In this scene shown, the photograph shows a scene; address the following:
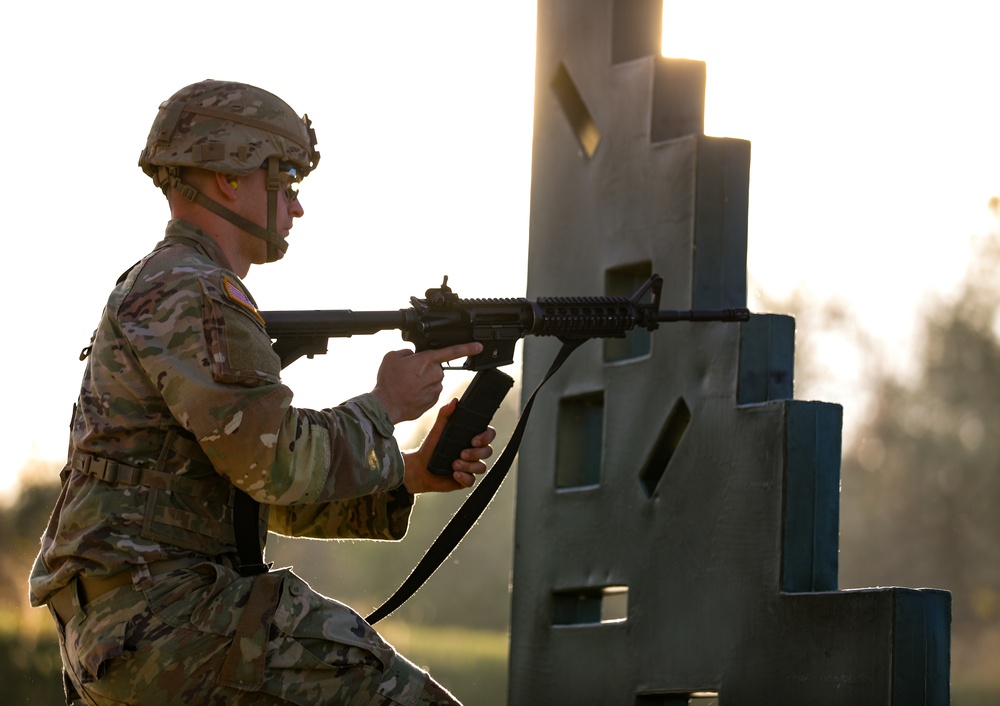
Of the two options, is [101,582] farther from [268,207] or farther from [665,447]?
[665,447]

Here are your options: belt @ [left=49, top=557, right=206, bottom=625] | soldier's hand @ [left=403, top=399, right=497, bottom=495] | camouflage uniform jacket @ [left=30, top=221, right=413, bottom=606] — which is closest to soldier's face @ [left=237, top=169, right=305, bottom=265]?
camouflage uniform jacket @ [left=30, top=221, right=413, bottom=606]

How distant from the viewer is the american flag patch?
12.3 ft

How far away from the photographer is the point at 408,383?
414 centimetres

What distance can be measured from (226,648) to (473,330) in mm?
1372

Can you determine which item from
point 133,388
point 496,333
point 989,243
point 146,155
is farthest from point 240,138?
point 989,243

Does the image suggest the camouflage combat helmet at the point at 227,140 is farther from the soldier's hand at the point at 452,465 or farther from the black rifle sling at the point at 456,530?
the black rifle sling at the point at 456,530

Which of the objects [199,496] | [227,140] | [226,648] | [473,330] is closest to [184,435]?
[199,496]

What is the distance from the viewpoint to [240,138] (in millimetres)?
4031

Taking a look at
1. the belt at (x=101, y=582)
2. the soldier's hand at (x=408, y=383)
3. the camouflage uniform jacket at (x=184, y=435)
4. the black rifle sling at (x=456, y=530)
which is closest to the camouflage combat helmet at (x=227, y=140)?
the camouflage uniform jacket at (x=184, y=435)

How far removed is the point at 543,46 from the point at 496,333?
6.93ft

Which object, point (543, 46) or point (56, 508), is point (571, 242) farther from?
point (56, 508)

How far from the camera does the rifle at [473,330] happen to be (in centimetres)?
433

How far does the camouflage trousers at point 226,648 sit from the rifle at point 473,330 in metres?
0.45

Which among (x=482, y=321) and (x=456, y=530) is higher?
(x=482, y=321)
